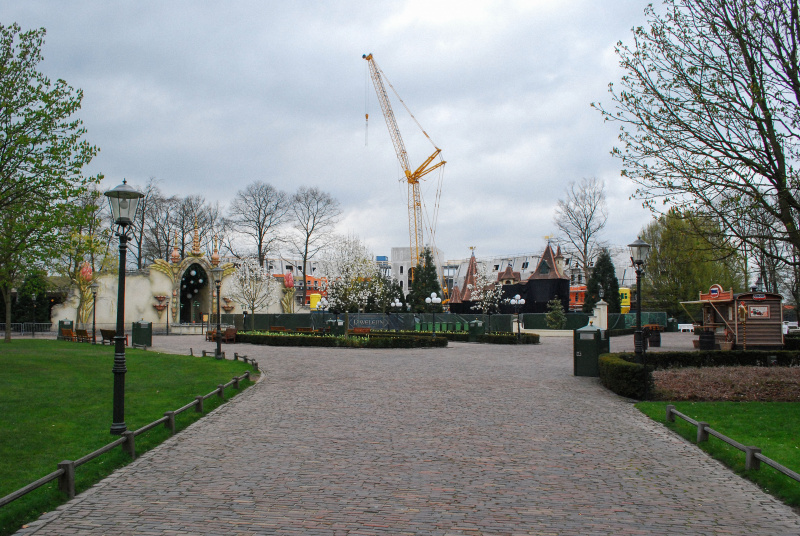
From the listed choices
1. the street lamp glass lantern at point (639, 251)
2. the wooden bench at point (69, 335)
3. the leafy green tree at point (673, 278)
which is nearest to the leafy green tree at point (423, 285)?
the leafy green tree at point (673, 278)

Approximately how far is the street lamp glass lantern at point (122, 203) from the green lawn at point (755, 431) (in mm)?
9162

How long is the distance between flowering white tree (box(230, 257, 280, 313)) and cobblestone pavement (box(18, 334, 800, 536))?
3913 centimetres

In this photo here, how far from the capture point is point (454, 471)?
702 centimetres

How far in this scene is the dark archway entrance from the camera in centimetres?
5147

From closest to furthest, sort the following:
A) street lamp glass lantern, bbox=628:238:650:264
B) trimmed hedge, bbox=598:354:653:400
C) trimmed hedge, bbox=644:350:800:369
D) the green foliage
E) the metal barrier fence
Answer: trimmed hedge, bbox=598:354:653:400
street lamp glass lantern, bbox=628:238:650:264
trimmed hedge, bbox=644:350:800:369
the metal barrier fence
the green foliage

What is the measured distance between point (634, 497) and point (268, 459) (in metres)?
4.36

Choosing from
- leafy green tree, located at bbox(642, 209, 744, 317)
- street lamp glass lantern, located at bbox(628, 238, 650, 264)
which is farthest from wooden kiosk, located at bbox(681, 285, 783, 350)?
leafy green tree, located at bbox(642, 209, 744, 317)

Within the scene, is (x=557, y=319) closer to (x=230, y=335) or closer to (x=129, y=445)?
(x=230, y=335)

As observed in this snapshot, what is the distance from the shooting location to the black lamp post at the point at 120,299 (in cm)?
866

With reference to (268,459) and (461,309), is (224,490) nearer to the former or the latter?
(268,459)

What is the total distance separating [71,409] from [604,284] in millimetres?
50620

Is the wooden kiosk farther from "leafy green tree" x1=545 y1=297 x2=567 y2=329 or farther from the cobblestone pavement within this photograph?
"leafy green tree" x1=545 y1=297 x2=567 y2=329

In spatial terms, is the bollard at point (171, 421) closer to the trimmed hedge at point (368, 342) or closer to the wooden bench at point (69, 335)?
the trimmed hedge at point (368, 342)

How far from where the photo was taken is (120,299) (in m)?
9.02
